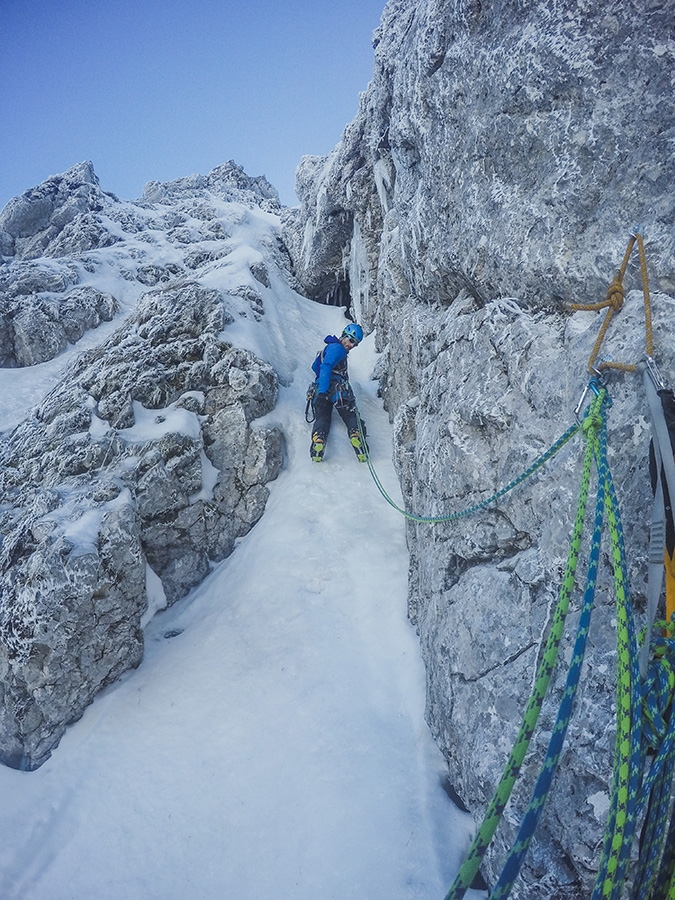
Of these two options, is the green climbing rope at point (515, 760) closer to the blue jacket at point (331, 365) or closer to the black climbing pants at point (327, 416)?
the black climbing pants at point (327, 416)

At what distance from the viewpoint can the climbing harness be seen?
5.05 ft

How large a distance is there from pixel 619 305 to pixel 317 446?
6006mm

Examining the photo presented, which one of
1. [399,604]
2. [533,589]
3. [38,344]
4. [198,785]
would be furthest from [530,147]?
[38,344]

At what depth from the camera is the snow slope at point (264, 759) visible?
4.15 metres

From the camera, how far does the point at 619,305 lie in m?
3.64

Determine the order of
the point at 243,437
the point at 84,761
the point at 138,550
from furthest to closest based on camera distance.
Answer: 1. the point at 243,437
2. the point at 138,550
3. the point at 84,761

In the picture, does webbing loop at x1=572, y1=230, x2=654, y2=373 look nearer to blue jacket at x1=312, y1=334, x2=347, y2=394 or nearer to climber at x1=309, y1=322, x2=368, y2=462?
climber at x1=309, y1=322, x2=368, y2=462

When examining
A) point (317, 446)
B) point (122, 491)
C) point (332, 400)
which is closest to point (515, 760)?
point (122, 491)

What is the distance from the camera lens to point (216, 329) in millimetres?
10578

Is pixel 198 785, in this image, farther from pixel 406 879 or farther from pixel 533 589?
pixel 533 589

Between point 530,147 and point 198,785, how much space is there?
24.3ft

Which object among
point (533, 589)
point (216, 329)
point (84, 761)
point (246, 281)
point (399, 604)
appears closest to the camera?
point (533, 589)

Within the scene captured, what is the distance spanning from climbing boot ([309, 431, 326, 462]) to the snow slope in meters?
1.55

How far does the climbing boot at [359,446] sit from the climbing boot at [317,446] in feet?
1.99
